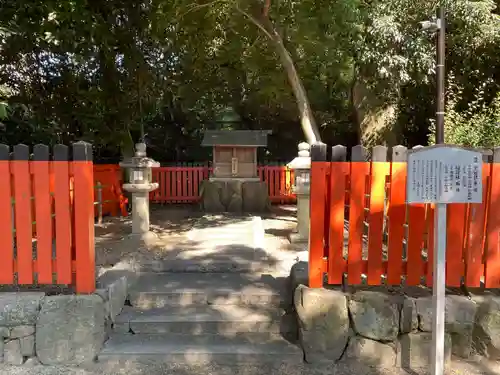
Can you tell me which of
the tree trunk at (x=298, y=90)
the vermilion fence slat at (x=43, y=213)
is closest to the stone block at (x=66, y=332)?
the vermilion fence slat at (x=43, y=213)

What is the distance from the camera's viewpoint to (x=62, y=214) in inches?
144

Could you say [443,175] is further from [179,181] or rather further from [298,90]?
[179,181]

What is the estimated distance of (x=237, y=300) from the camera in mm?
4250

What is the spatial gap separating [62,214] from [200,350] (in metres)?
1.65

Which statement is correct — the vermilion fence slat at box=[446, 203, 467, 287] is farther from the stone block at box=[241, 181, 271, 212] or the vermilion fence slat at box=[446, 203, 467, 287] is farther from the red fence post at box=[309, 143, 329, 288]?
the stone block at box=[241, 181, 271, 212]

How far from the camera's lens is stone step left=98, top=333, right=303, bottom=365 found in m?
3.54

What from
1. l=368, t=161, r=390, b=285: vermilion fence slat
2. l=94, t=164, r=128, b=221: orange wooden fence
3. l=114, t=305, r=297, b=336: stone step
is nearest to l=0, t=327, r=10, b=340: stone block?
l=114, t=305, r=297, b=336: stone step

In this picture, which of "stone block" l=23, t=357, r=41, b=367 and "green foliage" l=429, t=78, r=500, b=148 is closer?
"stone block" l=23, t=357, r=41, b=367

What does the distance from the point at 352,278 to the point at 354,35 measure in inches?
267

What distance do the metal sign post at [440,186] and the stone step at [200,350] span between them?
1191 mm

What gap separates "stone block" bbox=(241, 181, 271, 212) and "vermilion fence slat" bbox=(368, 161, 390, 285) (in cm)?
764

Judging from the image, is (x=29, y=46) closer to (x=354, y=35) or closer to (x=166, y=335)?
(x=354, y=35)

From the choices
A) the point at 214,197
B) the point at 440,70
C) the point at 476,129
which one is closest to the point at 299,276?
the point at 440,70

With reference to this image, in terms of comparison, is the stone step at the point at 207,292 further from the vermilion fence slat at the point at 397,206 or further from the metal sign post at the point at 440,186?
the metal sign post at the point at 440,186
